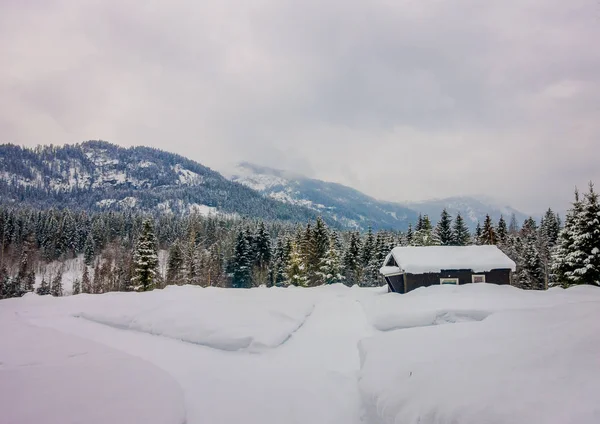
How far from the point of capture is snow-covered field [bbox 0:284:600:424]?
13.2ft

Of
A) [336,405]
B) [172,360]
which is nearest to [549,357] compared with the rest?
[336,405]

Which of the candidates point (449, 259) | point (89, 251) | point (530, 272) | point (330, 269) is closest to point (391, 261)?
point (449, 259)

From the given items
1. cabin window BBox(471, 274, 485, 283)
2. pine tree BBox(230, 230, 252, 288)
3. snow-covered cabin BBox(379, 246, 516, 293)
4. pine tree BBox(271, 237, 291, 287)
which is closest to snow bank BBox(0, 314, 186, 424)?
snow-covered cabin BBox(379, 246, 516, 293)

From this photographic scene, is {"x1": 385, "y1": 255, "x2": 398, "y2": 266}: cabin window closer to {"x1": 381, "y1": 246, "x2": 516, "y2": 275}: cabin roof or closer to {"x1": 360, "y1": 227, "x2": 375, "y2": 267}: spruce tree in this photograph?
{"x1": 381, "y1": 246, "x2": 516, "y2": 275}: cabin roof

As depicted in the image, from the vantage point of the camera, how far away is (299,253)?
144 feet

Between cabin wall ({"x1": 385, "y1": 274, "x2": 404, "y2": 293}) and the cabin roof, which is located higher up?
the cabin roof

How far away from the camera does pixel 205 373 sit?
797 cm

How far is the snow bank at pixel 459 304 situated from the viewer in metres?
11.2

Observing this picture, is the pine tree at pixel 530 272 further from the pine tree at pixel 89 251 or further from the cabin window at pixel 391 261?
the pine tree at pixel 89 251

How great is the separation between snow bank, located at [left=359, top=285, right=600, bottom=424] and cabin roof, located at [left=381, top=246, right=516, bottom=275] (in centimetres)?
1586

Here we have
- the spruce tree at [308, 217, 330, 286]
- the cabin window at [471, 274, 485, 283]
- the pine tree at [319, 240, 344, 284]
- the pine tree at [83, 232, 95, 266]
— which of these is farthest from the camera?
the pine tree at [83, 232, 95, 266]

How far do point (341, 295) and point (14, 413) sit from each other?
20.8 m

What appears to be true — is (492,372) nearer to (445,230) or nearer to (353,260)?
(353,260)

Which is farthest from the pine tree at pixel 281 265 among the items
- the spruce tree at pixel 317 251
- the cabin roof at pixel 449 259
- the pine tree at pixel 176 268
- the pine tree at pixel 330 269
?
the cabin roof at pixel 449 259
